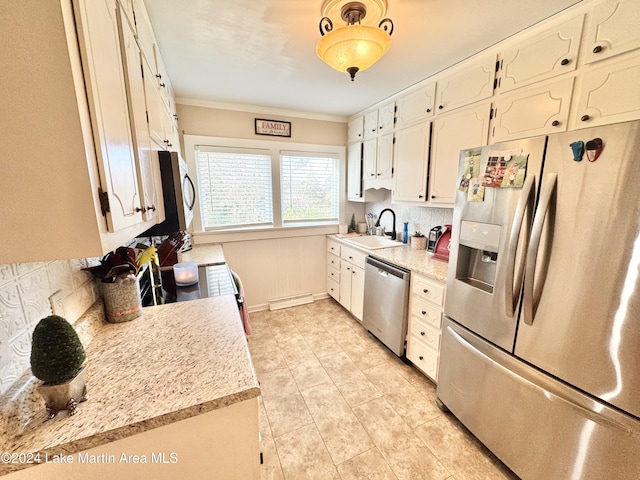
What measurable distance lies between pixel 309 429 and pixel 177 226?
153 cm

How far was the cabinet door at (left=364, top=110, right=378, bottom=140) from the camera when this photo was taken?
9.27 feet

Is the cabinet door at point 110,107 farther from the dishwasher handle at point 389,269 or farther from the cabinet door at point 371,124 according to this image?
the cabinet door at point 371,124

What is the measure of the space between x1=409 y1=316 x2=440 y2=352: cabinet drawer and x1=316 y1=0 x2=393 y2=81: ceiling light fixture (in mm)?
1799

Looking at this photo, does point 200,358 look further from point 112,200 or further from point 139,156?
point 139,156

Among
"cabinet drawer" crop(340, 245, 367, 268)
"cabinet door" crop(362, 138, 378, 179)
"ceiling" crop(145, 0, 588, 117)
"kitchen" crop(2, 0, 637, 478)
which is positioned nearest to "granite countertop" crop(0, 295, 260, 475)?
"kitchen" crop(2, 0, 637, 478)

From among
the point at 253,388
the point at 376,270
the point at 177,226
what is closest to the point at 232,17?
the point at 177,226

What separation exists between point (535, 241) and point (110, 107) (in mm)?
1659

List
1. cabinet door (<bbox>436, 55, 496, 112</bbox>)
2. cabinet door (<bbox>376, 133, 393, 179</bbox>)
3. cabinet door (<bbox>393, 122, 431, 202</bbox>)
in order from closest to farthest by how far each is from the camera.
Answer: cabinet door (<bbox>436, 55, 496, 112</bbox>) → cabinet door (<bbox>393, 122, 431, 202</bbox>) → cabinet door (<bbox>376, 133, 393, 179</bbox>)

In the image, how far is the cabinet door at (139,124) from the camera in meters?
0.93

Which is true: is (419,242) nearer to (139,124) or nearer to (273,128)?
(273,128)

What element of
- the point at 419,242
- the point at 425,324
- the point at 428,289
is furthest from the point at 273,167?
the point at 425,324

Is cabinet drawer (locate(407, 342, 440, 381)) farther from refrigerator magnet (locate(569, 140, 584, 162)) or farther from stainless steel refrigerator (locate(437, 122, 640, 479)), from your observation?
refrigerator magnet (locate(569, 140, 584, 162))

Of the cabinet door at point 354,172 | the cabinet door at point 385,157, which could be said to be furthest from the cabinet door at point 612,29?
the cabinet door at point 354,172

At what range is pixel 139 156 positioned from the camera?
0.96m
